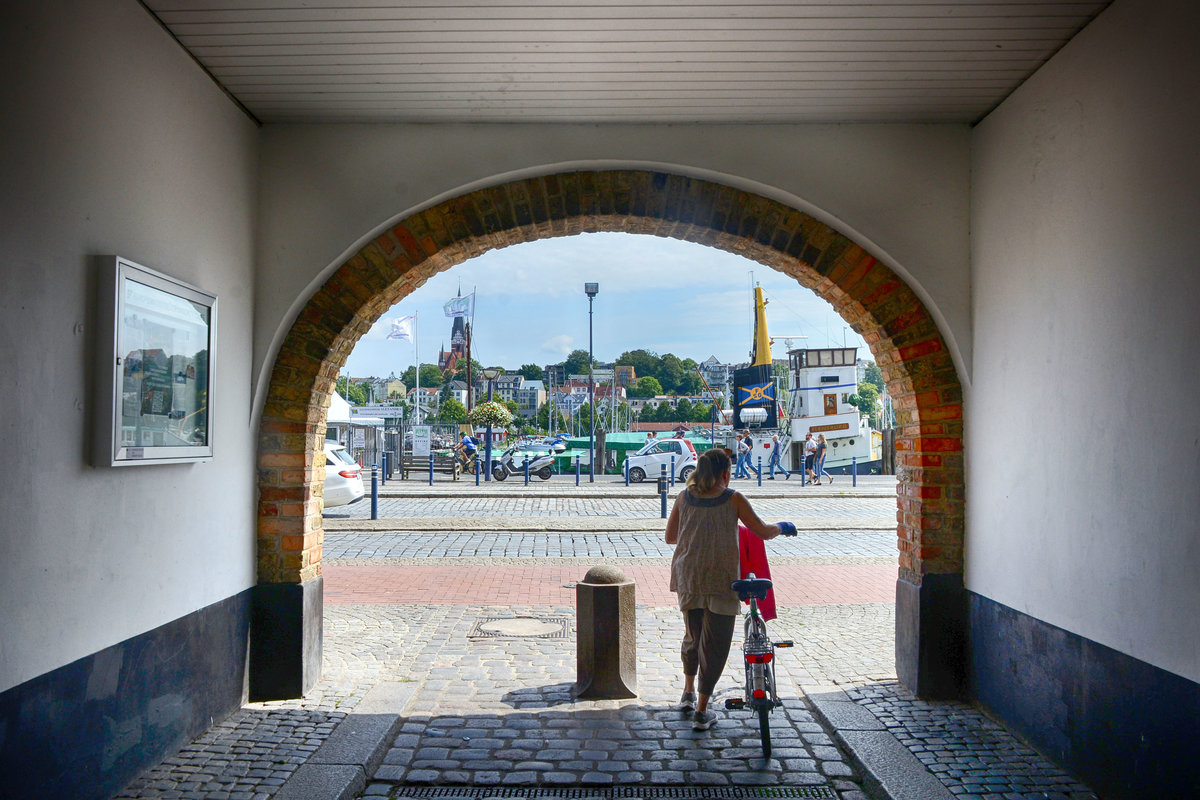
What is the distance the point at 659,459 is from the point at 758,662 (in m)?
23.8

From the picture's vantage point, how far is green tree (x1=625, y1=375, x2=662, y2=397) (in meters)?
153

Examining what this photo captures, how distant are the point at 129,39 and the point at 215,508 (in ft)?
8.27

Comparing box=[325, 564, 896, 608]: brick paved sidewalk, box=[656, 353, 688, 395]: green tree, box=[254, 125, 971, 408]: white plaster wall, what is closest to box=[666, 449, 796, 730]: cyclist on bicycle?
box=[254, 125, 971, 408]: white plaster wall

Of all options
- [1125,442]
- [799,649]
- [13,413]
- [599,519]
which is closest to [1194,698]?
[1125,442]

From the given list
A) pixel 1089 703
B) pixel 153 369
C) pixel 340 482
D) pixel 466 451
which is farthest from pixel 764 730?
pixel 466 451

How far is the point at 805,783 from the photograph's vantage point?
14.9 feet

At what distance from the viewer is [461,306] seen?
123 feet

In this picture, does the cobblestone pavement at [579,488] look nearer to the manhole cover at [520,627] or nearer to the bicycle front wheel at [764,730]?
the manhole cover at [520,627]

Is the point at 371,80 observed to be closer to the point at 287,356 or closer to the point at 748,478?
the point at 287,356

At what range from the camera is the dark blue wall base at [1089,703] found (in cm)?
360

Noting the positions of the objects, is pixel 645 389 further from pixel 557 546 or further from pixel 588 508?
pixel 557 546

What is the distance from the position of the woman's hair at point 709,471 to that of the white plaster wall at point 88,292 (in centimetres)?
279

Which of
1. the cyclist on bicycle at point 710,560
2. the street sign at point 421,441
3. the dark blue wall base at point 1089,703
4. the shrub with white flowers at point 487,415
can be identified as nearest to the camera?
the dark blue wall base at point 1089,703

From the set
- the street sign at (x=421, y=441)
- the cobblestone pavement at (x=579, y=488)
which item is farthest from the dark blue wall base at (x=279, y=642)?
the street sign at (x=421, y=441)
